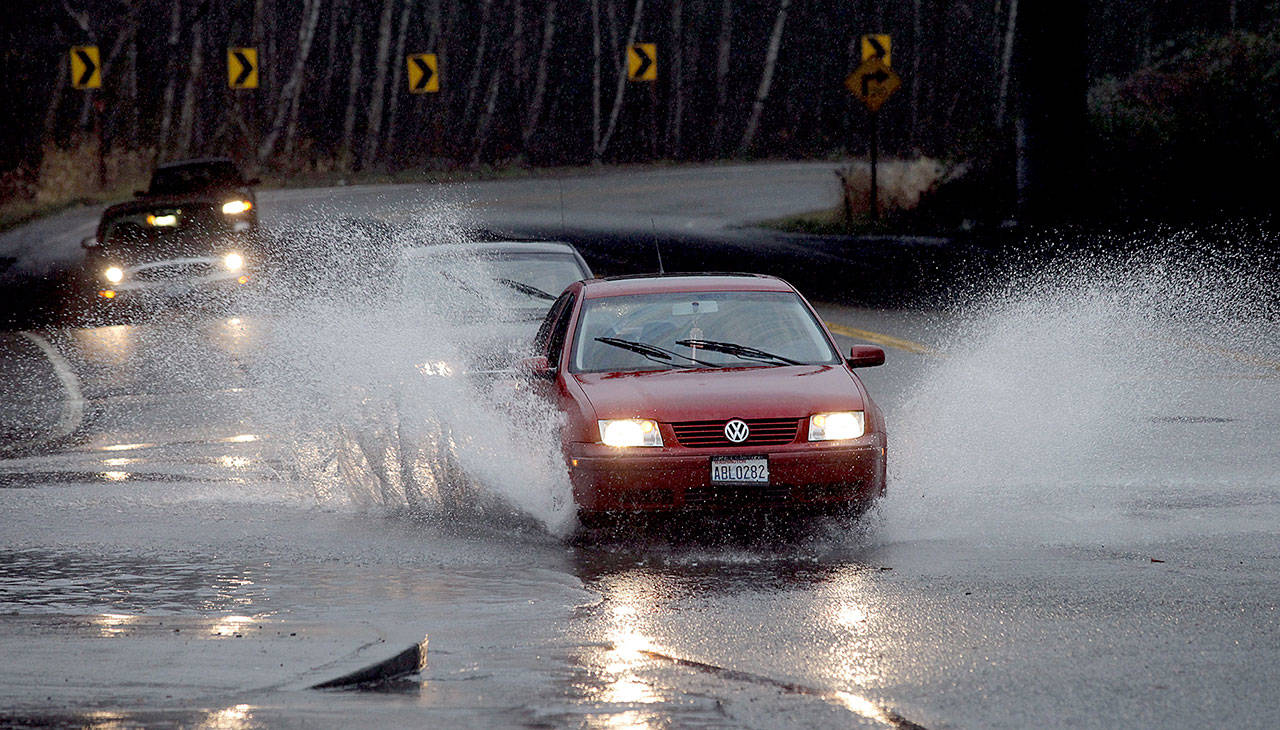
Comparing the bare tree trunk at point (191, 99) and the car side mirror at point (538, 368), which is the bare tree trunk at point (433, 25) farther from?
the car side mirror at point (538, 368)

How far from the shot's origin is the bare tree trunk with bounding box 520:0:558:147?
6600cm

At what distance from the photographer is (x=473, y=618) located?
766 centimetres

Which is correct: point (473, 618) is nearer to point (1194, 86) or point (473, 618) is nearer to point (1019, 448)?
point (1019, 448)

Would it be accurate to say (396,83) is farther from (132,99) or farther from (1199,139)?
(1199,139)

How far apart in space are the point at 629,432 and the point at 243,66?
130 ft

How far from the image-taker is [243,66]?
1842 inches

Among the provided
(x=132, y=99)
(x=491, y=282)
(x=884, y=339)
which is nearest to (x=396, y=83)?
(x=132, y=99)

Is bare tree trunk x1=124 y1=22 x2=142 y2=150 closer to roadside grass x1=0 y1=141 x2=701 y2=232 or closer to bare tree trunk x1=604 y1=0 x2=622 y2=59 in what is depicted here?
roadside grass x1=0 y1=141 x2=701 y2=232

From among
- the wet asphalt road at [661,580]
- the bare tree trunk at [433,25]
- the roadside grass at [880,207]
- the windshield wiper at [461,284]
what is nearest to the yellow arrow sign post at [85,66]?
the roadside grass at [880,207]

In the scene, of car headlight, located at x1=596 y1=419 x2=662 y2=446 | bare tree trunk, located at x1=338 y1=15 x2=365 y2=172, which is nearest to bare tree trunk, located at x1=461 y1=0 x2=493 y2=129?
bare tree trunk, located at x1=338 y1=15 x2=365 y2=172

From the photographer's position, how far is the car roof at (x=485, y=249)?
577 inches

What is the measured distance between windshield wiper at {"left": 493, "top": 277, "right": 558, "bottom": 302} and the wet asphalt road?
1247mm

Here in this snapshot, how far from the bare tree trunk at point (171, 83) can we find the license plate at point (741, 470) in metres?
53.9

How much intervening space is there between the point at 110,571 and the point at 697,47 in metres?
61.6
